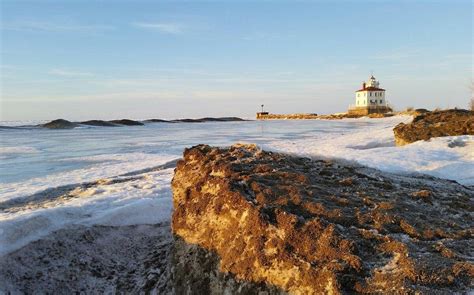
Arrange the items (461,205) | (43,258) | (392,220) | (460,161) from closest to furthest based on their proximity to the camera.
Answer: (392,220) → (461,205) → (43,258) → (460,161)

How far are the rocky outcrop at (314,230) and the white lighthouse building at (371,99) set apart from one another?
265ft

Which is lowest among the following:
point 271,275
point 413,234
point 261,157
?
point 271,275

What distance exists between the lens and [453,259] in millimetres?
2484

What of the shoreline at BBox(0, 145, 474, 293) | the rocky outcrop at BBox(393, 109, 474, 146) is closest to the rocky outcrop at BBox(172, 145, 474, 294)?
the shoreline at BBox(0, 145, 474, 293)

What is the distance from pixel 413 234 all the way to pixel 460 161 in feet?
20.0

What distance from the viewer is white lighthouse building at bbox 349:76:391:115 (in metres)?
82.1

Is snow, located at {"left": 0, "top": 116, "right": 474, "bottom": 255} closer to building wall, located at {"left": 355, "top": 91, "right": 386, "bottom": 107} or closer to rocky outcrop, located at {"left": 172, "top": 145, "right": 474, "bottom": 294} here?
rocky outcrop, located at {"left": 172, "top": 145, "right": 474, "bottom": 294}

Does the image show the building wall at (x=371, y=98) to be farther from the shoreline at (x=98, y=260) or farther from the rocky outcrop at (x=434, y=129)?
the shoreline at (x=98, y=260)

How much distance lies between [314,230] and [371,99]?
85.8 m

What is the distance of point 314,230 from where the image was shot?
9.23 feet

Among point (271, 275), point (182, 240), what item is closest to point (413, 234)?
point (271, 275)

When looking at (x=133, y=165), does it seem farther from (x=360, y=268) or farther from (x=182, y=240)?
(x=360, y=268)

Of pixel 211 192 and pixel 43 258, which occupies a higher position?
pixel 211 192

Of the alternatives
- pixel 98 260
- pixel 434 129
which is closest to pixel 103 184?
pixel 98 260
